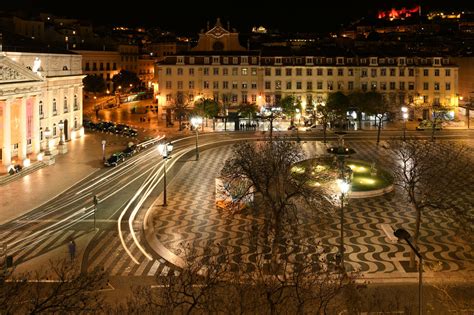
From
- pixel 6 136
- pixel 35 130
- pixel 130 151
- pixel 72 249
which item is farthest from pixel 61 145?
pixel 72 249

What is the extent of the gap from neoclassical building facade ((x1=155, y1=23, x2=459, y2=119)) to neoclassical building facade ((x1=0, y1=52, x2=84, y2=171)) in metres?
24.2

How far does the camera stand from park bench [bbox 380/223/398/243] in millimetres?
32562

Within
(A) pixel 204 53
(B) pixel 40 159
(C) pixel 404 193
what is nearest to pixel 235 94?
(A) pixel 204 53

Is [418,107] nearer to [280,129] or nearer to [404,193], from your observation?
[280,129]

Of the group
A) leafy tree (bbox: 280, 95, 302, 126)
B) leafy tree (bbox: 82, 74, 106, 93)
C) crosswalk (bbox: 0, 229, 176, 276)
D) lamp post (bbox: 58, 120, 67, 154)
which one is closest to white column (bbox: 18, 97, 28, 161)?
lamp post (bbox: 58, 120, 67, 154)

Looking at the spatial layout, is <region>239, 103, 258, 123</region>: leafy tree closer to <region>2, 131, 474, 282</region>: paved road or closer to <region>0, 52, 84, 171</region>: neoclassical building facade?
<region>0, 52, 84, 171</region>: neoclassical building facade

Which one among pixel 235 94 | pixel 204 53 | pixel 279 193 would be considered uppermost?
pixel 204 53

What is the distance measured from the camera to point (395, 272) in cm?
2775

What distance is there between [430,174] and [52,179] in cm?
3274

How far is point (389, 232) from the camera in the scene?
34156 mm

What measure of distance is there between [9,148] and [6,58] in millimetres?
8412

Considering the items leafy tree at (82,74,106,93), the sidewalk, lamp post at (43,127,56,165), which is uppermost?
leafy tree at (82,74,106,93)

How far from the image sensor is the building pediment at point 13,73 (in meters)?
51.8

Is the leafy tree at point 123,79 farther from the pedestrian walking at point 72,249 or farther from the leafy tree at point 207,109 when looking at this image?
the pedestrian walking at point 72,249
